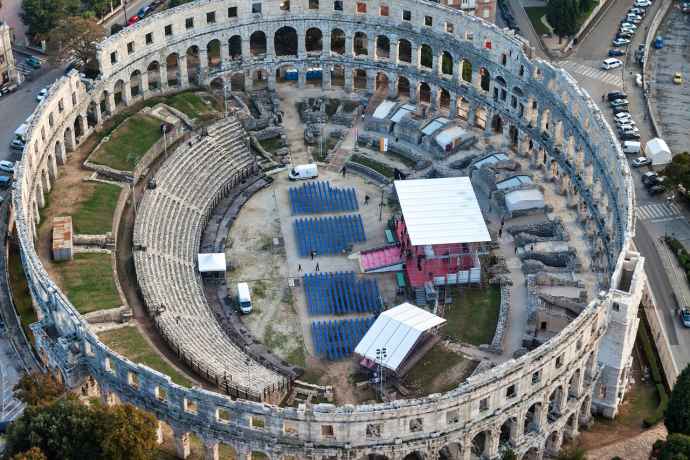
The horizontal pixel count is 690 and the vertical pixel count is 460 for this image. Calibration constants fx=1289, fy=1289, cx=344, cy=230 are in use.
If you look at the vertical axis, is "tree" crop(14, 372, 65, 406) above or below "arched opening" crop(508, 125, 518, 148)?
below

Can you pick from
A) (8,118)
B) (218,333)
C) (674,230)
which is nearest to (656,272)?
(674,230)

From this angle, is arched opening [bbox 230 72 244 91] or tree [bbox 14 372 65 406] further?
arched opening [bbox 230 72 244 91]

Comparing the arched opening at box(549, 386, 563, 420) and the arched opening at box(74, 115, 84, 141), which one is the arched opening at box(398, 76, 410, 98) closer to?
the arched opening at box(74, 115, 84, 141)

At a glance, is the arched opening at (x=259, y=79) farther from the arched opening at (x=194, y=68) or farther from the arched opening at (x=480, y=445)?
the arched opening at (x=480, y=445)

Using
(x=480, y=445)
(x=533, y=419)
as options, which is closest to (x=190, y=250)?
(x=480, y=445)

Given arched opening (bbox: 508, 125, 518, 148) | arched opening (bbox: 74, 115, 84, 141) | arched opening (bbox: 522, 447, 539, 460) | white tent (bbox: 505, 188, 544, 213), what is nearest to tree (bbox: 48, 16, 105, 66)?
arched opening (bbox: 74, 115, 84, 141)

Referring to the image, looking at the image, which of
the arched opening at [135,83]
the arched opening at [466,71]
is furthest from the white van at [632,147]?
the arched opening at [135,83]

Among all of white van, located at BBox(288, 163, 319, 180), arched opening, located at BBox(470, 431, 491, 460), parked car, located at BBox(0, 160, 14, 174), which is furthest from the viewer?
white van, located at BBox(288, 163, 319, 180)

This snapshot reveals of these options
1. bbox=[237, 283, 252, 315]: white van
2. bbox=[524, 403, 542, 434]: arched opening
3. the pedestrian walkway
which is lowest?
bbox=[524, 403, 542, 434]: arched opening

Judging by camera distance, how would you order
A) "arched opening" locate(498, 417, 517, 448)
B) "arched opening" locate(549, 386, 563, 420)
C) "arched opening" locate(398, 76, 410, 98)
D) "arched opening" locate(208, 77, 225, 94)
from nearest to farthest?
"arched opening" locate(498, 417, 517, 448) < "arched opening" locate(549, 386, 563, 420) < "arched opening" locate(208, 77, 225, 94) < "arched opening" locate(398, 76, 410, 98)
